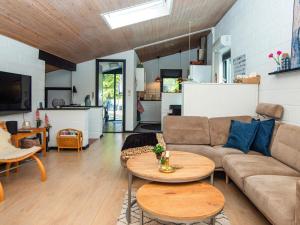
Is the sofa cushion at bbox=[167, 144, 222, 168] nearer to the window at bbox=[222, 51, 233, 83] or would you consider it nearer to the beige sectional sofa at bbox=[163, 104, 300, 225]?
the beige sectional sofa at bbox=[163, 104, 300, 225]

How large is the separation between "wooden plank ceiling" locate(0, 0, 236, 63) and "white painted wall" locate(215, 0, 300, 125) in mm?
719

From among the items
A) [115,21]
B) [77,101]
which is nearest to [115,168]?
[115,21]

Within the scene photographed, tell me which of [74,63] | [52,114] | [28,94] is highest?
[74,63]

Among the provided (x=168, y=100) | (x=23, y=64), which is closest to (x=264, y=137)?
(x=23, y=64)

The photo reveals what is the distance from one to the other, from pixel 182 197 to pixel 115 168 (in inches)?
88.2

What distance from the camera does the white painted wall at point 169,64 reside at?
35.2 feet

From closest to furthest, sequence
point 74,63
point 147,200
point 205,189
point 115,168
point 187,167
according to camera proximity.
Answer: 1. point 147,200
2. point 205,189
3. point 187,167
4. point 115,168
5. point 74,63

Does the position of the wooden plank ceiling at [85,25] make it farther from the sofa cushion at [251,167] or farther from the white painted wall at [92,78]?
the sofa cushion at [251,167]

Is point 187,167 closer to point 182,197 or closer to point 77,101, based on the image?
point 182,197

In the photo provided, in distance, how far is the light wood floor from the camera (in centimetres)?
240

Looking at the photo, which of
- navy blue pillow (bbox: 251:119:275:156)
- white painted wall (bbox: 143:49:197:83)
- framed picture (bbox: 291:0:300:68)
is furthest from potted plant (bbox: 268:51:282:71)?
white painted wall (bbox: 143:49:197:83)

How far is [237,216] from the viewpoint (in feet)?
8.09

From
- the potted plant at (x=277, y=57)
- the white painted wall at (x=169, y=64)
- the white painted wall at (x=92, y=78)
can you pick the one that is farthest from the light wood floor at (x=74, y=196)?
the white painted wall at (x=169, y=64)

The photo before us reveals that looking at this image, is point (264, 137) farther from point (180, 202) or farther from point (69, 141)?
point (69, 141)
